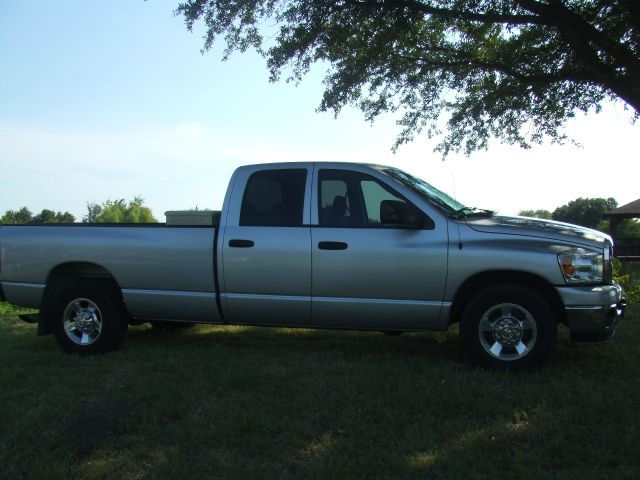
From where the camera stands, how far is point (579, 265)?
197 inches

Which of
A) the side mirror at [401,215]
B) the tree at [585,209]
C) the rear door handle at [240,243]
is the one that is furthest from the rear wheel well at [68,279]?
the tree at [585,209]

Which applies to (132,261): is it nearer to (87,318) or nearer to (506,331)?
(87,318)

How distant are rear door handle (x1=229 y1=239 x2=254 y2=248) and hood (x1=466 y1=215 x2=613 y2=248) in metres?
2.11

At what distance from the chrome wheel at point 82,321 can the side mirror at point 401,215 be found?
3266 mm

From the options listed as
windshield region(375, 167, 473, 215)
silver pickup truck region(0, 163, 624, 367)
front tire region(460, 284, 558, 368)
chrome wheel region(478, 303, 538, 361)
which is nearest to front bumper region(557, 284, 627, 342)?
silver pickup truck region(0, 163, 624, 367)

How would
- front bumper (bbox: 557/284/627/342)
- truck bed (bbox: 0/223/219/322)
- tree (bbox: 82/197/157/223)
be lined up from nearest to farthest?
front bumper (bbox: 557/284/627/342) < truck bed (bbox: 0/223/219/322) < tree (bbox: 82/197/157/223)

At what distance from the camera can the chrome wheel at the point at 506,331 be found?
509 centimetres

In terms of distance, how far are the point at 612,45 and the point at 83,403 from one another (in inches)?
296

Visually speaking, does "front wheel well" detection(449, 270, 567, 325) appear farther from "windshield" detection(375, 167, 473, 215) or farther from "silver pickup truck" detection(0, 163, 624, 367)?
"windshield" detection(375, 167, 473, 215)

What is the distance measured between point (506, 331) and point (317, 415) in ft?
6.41

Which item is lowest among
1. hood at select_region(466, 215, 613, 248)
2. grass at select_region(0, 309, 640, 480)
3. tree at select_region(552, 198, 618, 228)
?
grass at select_region(0, 309, 640, 480)

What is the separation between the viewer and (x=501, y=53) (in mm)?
9586

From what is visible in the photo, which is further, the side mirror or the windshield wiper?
the windshield wiper

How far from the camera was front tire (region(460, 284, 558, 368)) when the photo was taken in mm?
5008
